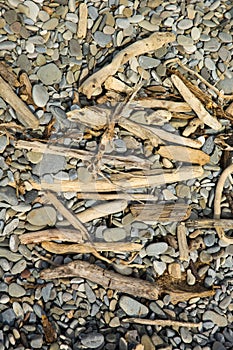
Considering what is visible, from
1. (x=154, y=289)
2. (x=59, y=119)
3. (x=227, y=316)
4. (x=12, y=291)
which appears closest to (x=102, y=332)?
(x=154, y=289)

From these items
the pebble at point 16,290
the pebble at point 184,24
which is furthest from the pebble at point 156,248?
the pebble at point 184,24

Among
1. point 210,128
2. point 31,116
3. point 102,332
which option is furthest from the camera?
point 210,128

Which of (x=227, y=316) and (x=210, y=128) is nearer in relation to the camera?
(x=227, y=316)

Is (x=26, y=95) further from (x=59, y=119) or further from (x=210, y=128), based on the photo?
(x=210, y=128)

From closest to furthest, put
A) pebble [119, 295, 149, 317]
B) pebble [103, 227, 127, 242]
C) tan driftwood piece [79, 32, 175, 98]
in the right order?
pebble [119, 295, 149, 317] → pebble [103, 227, 127, 242] → tan driftwood piece [79, 32, 175, 98]

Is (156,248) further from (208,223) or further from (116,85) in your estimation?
(116,85)

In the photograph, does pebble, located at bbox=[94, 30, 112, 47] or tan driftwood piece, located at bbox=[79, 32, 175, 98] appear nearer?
tan driftwood piece, located at bbox=[79, 32, 175, 98]

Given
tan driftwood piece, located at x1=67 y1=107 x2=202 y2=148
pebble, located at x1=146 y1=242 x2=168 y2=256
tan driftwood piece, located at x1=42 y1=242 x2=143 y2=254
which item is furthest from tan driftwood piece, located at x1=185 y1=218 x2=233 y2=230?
tan driftwood piece, located at x1=67 y1=107 x2=202 y2=148

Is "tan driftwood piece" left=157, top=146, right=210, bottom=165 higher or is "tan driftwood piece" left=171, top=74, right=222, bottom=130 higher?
"tan driftwood piece" left=171, top=74, right=222, bottom=130

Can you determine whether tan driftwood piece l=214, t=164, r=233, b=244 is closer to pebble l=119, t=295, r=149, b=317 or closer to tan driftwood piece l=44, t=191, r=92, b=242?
pebble l=119, t=295, r=149, b=317
